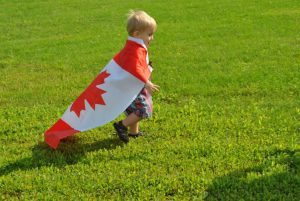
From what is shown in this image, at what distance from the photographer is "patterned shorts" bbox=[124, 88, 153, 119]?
579cm

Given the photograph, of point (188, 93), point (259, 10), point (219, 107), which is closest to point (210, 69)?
point (188, 93)

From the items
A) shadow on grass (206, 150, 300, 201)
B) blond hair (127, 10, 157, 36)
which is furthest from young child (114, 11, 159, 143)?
shadow on grass (206, 150, 300, 201)

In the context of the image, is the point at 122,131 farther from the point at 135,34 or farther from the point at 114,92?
the point at 135,34

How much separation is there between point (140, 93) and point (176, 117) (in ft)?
3.23

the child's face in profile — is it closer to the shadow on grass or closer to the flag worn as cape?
the flag worn as cape

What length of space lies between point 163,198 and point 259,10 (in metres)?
11.4

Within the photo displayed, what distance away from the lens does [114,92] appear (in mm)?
5562

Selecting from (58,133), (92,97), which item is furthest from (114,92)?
(58,133)

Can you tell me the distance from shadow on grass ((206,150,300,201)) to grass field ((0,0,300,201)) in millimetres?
10

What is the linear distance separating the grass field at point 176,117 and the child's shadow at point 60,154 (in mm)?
13

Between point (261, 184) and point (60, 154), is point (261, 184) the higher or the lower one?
the higher one

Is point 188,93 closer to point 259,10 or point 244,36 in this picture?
point 244,36

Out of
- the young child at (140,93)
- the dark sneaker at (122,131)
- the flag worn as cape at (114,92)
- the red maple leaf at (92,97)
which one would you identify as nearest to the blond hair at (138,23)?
the young child at (140,93)

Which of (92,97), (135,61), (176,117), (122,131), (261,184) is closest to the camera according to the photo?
(261,184)
